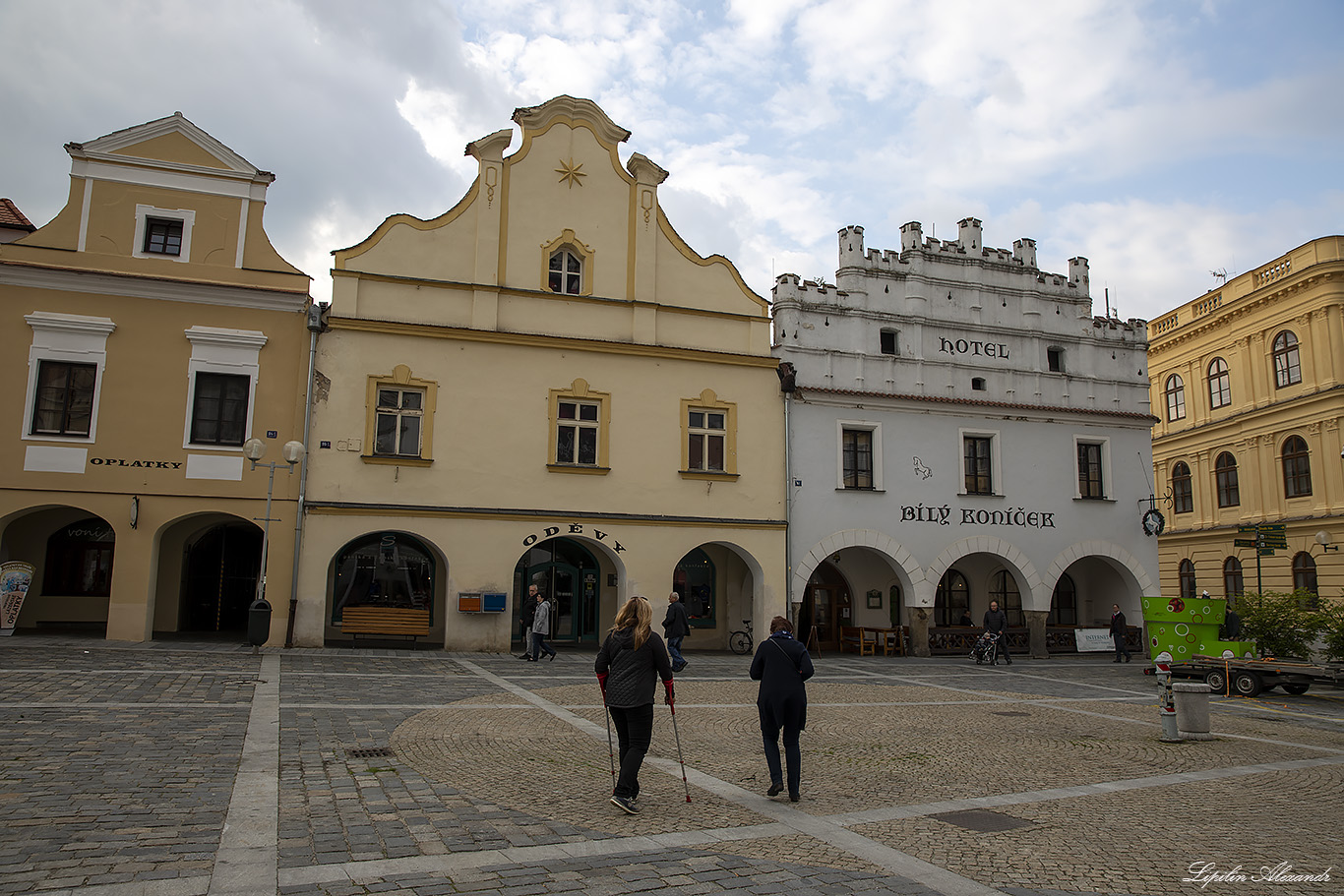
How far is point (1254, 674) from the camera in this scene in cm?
1820

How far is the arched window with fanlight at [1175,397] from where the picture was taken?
136ft

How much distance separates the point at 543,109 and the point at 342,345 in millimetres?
7926

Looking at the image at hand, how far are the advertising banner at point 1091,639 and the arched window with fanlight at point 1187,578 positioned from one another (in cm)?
1446

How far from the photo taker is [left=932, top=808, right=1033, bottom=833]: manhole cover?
300 inches

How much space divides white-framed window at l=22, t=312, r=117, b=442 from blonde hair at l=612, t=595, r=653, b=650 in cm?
1692

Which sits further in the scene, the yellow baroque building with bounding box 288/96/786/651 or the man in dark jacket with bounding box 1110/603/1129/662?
the man in dark jacket with bounding box 1110/603/1129/662

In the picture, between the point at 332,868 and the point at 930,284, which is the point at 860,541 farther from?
the point at 332,868

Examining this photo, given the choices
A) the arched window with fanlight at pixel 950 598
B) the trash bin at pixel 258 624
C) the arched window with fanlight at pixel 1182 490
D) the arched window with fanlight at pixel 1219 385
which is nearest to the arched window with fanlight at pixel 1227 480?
the arched window with fanlight at pixel 1182 490

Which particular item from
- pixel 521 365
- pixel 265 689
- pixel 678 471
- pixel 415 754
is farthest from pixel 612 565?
pixel 415 754

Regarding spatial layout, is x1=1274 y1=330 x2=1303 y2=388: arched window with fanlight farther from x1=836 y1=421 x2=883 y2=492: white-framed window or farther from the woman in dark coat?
the woman in dark coat

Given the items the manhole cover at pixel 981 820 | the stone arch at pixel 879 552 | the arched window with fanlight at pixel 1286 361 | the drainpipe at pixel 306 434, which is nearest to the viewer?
the manhole cover at pixel 981 820

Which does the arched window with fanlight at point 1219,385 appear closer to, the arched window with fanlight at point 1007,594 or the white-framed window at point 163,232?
the arched window with fanlight at point 1007,594

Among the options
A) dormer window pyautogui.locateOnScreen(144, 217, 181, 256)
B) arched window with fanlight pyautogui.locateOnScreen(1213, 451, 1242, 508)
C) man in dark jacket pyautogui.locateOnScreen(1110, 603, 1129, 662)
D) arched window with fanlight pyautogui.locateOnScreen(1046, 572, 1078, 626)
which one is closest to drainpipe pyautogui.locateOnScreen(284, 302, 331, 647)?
dormer window pyautogui.locateOnScreen(144, 217, 181, 256)

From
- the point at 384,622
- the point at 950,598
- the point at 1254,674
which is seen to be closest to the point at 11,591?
the point at 384,622
